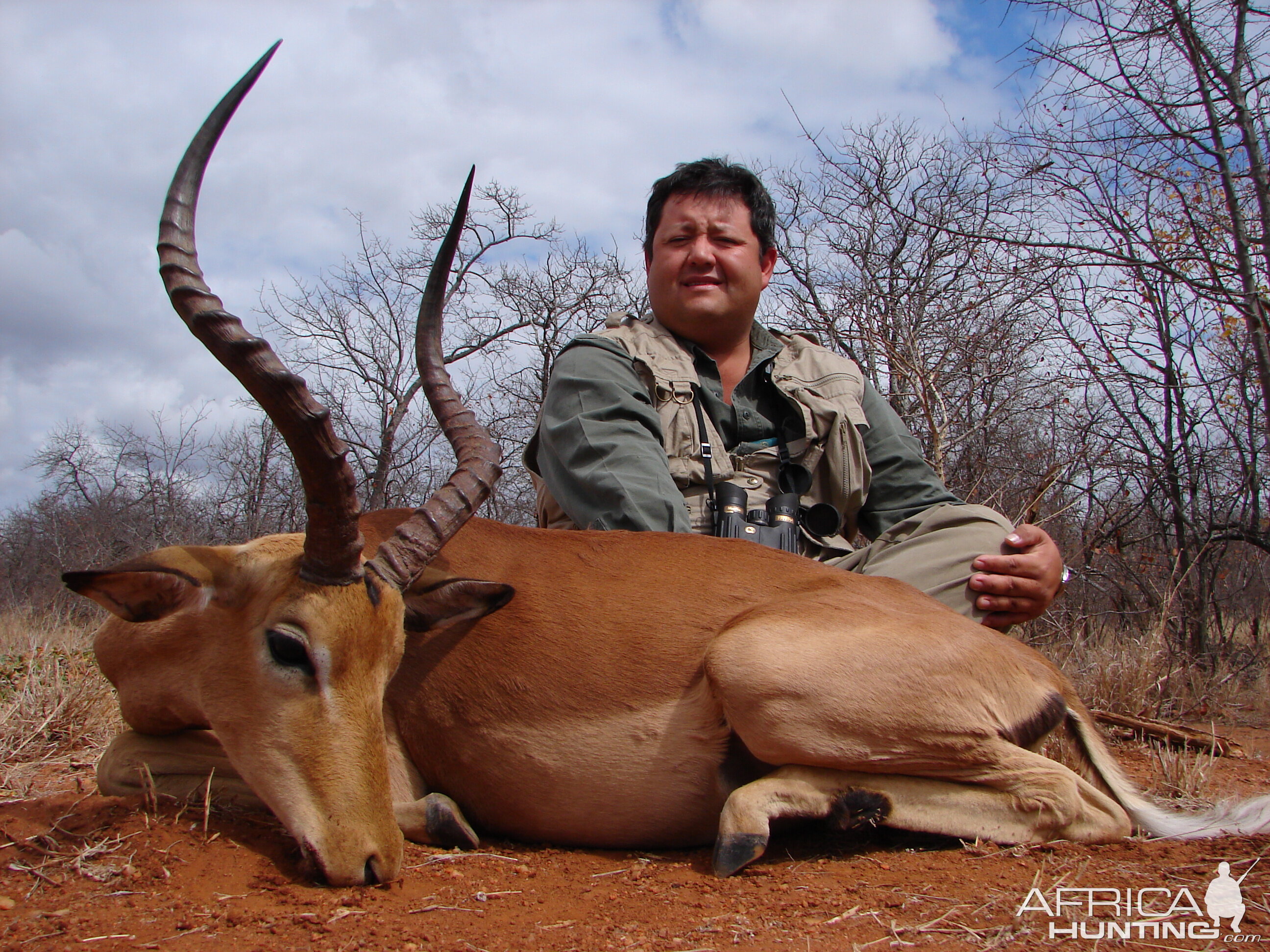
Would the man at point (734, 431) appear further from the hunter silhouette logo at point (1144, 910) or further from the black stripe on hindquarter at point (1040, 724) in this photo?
the hunter silhouette logo at point (1144, 910)

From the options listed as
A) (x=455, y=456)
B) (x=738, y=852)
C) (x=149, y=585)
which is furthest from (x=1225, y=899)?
(x=149, y=585)

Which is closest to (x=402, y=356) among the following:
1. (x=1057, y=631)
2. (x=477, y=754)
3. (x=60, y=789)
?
(x=1057, y=631)

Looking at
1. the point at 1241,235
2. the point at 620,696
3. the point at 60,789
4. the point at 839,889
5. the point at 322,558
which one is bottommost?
the point at 60,789

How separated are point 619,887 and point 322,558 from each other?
1367mm

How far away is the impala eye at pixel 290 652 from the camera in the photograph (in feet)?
9.58

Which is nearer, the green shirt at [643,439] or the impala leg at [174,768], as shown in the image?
the impala leg at [174,768]

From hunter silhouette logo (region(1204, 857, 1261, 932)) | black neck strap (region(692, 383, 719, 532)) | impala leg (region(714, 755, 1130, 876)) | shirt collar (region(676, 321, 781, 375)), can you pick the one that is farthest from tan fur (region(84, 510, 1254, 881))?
shirt collar (region(676, 321, 781, 375))

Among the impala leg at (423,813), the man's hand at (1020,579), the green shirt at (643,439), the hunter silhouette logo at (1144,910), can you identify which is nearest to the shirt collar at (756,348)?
the green shirt at (643,439)

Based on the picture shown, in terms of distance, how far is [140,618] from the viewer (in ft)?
10.4

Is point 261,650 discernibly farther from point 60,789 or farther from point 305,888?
point 60,789

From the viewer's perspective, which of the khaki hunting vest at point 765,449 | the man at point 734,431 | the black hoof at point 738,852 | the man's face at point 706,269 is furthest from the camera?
the man's face at point 706,269

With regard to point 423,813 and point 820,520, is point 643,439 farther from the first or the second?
point 423,813

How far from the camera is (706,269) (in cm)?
530

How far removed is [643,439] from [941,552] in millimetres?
1511
